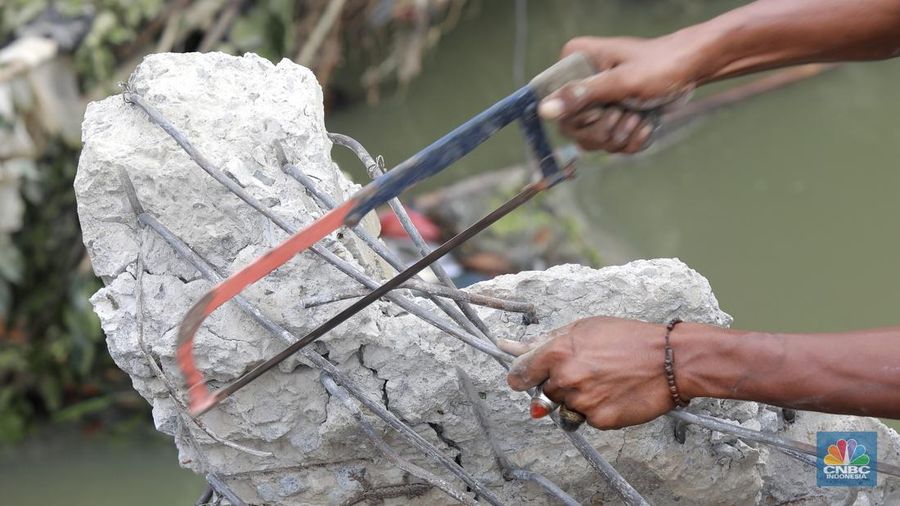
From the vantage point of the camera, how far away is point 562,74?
4.41 ft

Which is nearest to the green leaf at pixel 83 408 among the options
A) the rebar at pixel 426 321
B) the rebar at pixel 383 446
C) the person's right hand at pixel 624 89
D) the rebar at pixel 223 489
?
the rebar at pixel 223 489

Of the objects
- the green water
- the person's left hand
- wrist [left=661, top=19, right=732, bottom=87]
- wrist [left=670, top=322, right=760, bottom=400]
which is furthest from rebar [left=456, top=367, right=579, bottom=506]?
the green water

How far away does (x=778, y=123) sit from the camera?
16.4ft

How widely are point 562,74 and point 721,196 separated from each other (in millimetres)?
3501

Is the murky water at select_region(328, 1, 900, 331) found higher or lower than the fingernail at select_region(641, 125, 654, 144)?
lower

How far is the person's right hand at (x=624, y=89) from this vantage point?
4.44ft

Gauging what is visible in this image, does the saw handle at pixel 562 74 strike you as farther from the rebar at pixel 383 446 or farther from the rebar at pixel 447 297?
the rebar at pixel 383 446

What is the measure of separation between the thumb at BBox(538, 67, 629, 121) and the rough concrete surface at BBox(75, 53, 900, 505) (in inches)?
11.6

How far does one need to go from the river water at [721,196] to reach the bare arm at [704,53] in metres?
2.61

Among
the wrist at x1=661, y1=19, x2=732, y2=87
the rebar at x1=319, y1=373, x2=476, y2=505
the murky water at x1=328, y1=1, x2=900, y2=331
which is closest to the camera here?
the wrist at x1=661, y1=19, x2=732, y2=87

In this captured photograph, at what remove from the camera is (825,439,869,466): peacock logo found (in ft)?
5.13

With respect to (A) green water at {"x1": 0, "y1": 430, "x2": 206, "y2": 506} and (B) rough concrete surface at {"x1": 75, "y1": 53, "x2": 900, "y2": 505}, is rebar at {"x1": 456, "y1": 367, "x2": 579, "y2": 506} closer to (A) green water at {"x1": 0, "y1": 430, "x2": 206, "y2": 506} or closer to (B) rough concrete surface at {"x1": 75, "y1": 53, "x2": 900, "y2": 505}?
(B) rough concrete surface at {"x1": 75, "y1": 53, "x2": 900, "y2": 505}

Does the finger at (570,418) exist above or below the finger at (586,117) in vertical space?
below

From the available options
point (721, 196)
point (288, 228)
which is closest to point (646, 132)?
point (288, 228)
